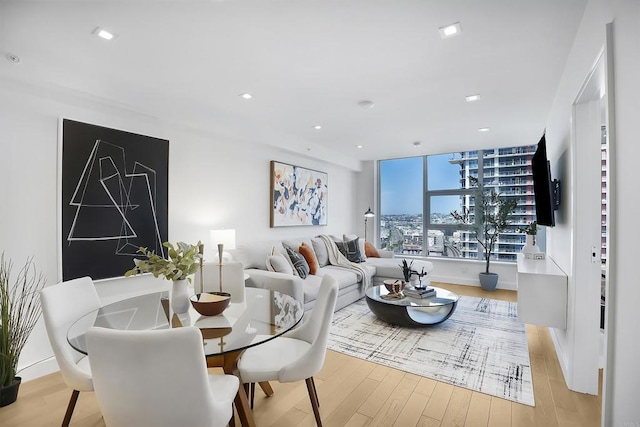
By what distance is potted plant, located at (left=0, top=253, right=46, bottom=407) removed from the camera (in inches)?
85.5

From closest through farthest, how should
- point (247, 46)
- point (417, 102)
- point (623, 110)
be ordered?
point (623, 110) → point (247, 46) → point (417, 102)

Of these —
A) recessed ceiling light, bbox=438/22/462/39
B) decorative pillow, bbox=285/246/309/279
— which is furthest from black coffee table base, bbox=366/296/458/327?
recessed ceiling light, bbox=438/22/462/39

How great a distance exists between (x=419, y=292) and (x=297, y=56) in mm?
2813

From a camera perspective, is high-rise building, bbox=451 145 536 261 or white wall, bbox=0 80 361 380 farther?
high-rise building, bbox=451 145 536 261

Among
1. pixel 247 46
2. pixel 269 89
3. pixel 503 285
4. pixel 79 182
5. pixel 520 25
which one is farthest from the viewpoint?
pixel 503 285

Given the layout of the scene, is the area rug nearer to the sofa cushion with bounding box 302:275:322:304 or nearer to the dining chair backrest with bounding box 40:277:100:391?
the sofa cushion with bounding box 302:275:322:304

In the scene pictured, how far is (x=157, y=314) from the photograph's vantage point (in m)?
1.89

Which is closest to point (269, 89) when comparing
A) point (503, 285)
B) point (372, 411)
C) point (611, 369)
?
point (372, 411)

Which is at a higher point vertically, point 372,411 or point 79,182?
point 79,182

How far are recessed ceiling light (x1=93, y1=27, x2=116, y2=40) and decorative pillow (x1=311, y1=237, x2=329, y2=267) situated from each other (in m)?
3.59

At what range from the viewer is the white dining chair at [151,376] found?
1.10 m

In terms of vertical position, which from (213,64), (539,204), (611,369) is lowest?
(611,369)

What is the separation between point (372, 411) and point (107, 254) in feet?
8.43

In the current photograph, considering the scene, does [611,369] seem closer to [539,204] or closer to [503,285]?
[539,204]
